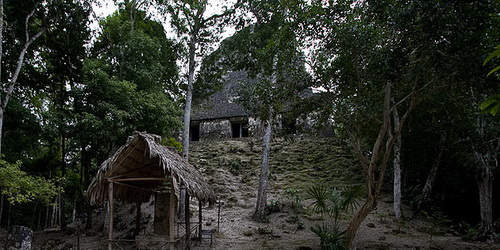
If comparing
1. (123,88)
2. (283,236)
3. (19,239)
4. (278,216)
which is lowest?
(283,236)

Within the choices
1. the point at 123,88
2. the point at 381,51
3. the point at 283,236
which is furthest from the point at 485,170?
the point at 123,88

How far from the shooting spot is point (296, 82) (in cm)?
805

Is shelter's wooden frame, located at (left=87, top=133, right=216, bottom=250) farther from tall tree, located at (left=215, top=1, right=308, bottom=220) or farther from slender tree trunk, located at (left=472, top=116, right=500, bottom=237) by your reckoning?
slender tree trunk, located at (left=472, top=116, right=500, bottom=237)

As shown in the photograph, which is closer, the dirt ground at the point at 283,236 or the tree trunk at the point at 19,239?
the tree trunk at the point at 19,239

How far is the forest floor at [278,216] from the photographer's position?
8.58 m

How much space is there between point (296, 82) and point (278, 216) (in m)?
5.13

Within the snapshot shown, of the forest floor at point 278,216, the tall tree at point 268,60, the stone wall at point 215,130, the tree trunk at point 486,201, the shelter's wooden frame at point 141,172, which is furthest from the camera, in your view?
the stone wall at point 215,130

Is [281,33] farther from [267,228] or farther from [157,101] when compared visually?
[267,228]

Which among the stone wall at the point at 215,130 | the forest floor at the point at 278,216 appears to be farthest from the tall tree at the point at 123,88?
the stone wall at the point at 215,130

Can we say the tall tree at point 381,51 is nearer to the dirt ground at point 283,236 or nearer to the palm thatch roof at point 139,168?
the dirt ground at point 283,236

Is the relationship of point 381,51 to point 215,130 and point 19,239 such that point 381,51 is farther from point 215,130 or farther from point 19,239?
point 215,130

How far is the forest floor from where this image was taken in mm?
8580

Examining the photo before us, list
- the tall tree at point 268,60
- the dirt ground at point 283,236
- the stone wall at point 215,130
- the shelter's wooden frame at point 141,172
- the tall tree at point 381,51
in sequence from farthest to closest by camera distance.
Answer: the stone wall at point 215,130 < the dirt ground at point 283,236 < the tall tree at point 268,60 < the shelter's wooden frame at point 141,172 < the tall tree at point 381,51

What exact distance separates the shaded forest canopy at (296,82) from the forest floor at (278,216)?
0.82 meters
